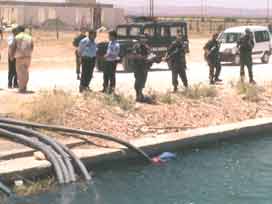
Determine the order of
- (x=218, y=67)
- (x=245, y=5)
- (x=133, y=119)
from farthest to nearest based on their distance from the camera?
1. (x=245, y=5)
2. (x=218, y=67)
3. (x=133, y=119)

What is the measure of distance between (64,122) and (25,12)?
52407mm

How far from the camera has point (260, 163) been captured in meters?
13.7

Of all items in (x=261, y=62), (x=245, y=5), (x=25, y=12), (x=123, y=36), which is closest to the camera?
(x=123, y=36)

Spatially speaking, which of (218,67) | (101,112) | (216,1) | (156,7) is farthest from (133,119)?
(216,1)

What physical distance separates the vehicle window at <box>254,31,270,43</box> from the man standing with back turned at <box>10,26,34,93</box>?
63.5 ft

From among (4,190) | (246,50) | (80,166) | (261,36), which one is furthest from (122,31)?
(4,190)

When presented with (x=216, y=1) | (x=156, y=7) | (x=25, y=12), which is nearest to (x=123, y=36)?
(x=25, y=12)

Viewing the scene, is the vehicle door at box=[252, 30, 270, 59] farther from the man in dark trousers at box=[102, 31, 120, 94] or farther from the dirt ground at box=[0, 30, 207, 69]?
the man in dark trousers at box=[102, 31, 120, 94]

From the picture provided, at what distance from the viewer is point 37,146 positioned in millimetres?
12492

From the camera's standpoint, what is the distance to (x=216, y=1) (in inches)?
3858

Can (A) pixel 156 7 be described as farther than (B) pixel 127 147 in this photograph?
Yes

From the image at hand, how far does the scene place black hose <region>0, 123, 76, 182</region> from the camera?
11820 millimetres

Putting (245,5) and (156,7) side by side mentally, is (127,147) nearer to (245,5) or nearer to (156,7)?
(156,7)

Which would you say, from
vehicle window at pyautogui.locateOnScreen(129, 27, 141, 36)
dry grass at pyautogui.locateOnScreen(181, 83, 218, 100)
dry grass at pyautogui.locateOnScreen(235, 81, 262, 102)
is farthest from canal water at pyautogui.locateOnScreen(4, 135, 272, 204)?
vehicle window at pyautogui.locateOnScreen(129, 27, 141, 36)
